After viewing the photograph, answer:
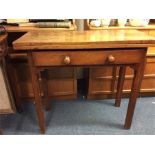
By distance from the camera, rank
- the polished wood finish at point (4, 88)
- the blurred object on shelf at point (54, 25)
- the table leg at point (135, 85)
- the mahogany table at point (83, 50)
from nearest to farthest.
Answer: the mahogany table at point (83, 50) < the table leg at point (135, 85) < the polished wood finish at point (4, 88) < the blurred object on shelf at point (54, 25)

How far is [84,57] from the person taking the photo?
95cm

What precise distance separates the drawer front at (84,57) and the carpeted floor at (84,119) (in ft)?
1.70

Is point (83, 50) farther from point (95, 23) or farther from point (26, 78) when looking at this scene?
point (26, 78)

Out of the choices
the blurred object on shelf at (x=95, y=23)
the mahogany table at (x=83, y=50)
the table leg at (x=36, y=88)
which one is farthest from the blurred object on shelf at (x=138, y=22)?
the table leg at (x=36, y=88)

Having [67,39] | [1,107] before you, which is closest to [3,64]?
[1,107]

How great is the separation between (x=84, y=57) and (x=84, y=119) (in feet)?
1.90

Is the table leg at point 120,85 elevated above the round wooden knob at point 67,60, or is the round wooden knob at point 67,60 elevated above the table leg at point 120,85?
the round wooden knob at point 67,60

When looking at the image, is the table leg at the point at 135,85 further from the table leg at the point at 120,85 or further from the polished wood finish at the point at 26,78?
the polished wood finish at the point at 26,78

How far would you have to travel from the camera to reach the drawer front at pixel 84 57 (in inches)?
36.8

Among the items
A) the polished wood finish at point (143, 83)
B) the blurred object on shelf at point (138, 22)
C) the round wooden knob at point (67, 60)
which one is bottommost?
the polished wood finish at point (143, 83)

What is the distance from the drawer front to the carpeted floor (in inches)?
20.4
